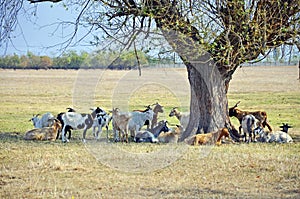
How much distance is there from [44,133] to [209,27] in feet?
19.8

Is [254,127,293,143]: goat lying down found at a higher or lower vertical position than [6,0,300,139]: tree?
Result: lower

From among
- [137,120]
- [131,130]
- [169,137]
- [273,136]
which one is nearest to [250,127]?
[273,136]

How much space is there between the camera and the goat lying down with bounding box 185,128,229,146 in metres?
17.0

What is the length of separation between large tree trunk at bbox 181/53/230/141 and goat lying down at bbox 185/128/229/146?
1.18m

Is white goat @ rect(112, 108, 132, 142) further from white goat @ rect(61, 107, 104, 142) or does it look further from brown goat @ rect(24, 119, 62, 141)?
brown goat @ rect(24, 119, 62, 141)

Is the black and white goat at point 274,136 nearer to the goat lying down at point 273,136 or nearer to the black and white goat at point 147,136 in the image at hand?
the goat lying down at point 273,136

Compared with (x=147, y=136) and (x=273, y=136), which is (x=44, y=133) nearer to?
(x=147, y=136)

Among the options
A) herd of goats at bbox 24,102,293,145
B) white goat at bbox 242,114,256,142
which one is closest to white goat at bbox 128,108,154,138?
herd of goats at bbox 24,102,293,145

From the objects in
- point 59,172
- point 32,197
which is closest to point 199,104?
point 59,172

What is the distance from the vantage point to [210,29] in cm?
1650

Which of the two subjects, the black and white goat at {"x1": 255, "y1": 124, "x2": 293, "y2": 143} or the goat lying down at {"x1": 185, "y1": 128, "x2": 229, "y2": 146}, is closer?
the goat lying down at {"x1": 185, "y1": 128, "x2": 229, "y2": 146}

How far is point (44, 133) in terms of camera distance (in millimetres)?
18547

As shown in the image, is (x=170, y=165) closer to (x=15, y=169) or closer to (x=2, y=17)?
(x=15, y=169)

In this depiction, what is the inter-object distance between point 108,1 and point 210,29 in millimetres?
3039
